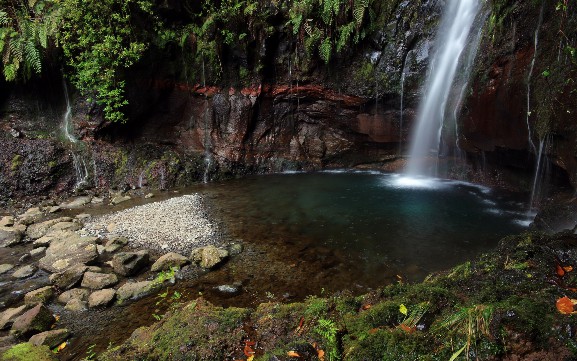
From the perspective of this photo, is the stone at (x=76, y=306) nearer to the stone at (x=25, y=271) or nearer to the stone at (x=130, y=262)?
the stone at (x=130, y=262)

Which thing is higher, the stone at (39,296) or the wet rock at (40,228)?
the wet rock at (40,228)

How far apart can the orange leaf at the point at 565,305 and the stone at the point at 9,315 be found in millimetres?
6506

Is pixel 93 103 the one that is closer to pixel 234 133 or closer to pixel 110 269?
pixel 234 133

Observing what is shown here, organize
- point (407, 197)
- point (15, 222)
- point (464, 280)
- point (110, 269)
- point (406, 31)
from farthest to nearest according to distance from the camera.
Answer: point (406, 31)
point (407, 197)
point (15, 222)
point (110, 269)
point (464, 280)

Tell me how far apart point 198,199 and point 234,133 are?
4.85 metres

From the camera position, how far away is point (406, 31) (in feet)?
41.9

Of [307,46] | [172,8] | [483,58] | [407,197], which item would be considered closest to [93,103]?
[172,8]

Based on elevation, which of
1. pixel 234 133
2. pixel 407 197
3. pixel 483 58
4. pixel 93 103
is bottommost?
pixel 407 197

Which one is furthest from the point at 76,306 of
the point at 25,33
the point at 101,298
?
the point at 25,33

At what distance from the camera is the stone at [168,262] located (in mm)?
6234

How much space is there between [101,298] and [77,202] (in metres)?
7.29

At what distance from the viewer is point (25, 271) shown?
6.41 metres

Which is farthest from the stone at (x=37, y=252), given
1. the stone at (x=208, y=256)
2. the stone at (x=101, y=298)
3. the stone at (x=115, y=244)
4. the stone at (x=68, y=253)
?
the stone at (x=208, y=256)

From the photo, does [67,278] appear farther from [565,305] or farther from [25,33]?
[25,33]
